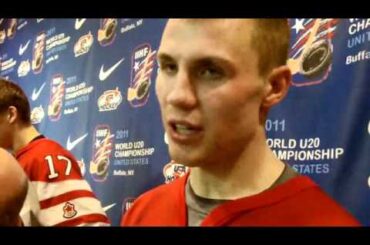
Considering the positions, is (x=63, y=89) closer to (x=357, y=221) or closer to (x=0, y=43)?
(x=0, y=43)

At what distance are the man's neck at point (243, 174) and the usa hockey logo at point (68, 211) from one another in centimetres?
44

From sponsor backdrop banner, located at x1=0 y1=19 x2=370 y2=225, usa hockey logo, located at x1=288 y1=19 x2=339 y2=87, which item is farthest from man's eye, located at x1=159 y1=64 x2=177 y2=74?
usa hockey logo, located at x1=288 y1=19 x2=339 y2=87

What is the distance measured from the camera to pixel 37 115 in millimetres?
1696

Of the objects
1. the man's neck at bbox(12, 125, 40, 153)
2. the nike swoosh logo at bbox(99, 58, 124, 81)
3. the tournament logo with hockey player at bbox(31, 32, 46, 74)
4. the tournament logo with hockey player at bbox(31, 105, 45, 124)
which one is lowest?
the man's neck at bbox(12, 125, 40, 153)

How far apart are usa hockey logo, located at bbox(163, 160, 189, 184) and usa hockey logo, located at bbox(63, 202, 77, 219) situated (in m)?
0.28

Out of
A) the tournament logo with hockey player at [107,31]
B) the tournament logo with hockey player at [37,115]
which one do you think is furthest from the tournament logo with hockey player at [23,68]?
the tournament logo with hockey player at [107,31]

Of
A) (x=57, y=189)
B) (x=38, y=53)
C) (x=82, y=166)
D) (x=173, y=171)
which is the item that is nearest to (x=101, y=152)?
(x=82, y=166)

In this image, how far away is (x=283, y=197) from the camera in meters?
1.27

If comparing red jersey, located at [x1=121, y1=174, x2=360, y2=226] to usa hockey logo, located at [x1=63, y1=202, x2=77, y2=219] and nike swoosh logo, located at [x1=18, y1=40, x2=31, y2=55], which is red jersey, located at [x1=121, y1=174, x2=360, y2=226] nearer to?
usa hockey logo, located at [x1=63, y1=202, x2=77, y2=219]

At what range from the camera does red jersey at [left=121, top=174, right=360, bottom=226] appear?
127 cm

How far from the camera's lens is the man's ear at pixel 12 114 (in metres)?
1.63

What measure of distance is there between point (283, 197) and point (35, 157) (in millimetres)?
738
